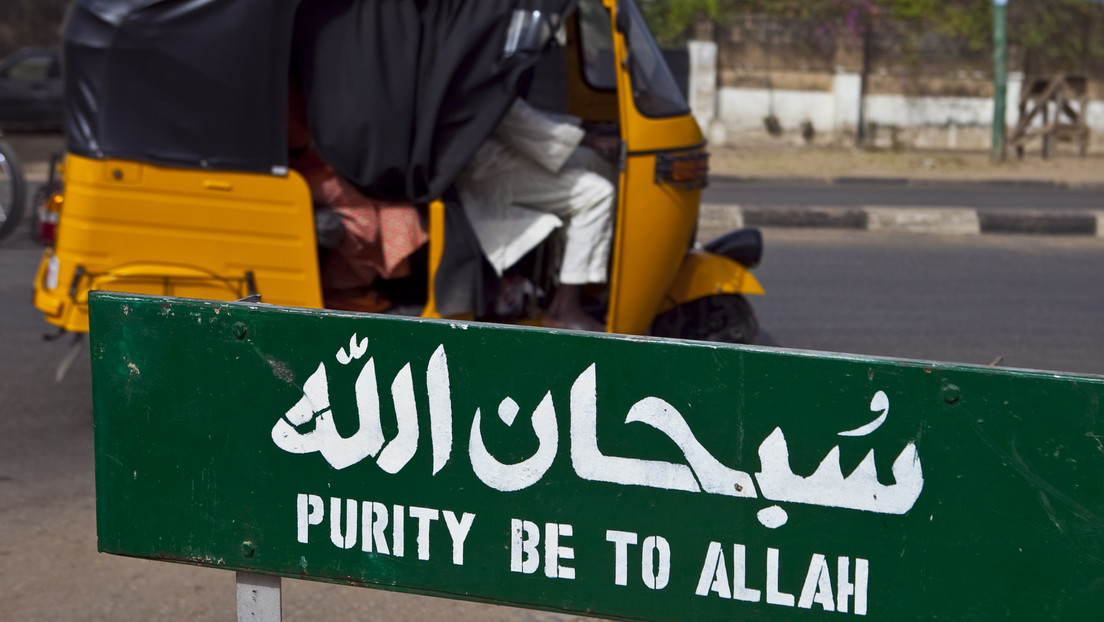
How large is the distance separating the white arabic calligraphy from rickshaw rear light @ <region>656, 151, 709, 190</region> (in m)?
2.89

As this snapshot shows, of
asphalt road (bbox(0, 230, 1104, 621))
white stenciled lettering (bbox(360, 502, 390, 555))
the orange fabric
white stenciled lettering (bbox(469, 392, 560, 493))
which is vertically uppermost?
the orange fabric

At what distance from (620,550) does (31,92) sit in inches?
805

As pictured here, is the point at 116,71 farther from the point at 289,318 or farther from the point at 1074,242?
the point at 1074,242

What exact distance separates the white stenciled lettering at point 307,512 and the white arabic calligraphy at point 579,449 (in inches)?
3.2

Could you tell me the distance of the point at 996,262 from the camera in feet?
29.7

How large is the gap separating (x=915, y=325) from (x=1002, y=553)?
5.20 metres

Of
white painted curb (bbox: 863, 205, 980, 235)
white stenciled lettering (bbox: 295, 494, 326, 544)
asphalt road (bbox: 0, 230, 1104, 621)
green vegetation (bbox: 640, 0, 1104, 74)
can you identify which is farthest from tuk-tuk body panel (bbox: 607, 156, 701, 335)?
green vegetation (bbox: 640, 0, 1104, 74)

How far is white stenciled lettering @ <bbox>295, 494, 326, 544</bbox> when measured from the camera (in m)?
2.12

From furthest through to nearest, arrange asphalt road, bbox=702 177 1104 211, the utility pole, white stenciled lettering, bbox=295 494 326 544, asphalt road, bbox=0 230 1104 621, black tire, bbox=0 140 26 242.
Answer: the utility pole, asphalt road, bbox=702 177 1104 211, black tire, bbox=0 140 26 242, asphalt road, bbox=0 230 1104 621, white stenciled lettering, bbox=295 494 326 544

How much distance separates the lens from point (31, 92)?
20.2 metres

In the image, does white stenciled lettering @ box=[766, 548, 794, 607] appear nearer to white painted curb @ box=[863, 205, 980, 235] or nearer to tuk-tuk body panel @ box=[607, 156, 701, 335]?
tuk-tuk body panel @ box=[607, 156, 701, 335]

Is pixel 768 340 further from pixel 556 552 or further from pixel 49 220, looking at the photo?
pixel 556 552

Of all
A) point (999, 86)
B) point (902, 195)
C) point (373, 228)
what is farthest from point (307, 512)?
point (999, 86)

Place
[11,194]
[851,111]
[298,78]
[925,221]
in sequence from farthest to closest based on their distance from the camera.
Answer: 1. [851,111]
2. [925,221]
3. [11,194]
4. [298,78]
